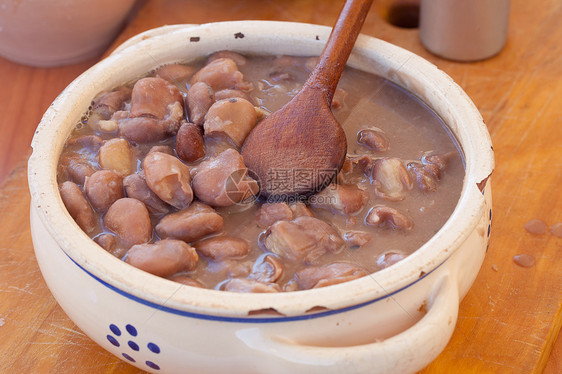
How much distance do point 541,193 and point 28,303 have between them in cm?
98

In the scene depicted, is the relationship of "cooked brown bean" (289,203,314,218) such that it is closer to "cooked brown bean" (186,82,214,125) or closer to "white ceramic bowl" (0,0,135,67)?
"cooked brown bean" (186,82,214,125)

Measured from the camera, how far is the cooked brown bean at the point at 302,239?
41.1 inches

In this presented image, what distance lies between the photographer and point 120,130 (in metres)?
1.24

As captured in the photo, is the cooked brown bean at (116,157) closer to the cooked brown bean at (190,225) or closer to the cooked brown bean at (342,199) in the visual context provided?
the cooked brown bean at (190,225)

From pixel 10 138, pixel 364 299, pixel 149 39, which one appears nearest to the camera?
pixel 364 299

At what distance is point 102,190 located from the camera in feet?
3.66

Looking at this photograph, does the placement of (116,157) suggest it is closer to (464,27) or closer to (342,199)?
(342,199)

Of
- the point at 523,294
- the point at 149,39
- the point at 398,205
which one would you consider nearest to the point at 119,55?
the point at 149,39

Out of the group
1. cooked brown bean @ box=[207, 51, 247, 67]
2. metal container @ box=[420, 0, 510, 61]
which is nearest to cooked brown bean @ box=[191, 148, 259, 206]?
cooked brown bean @ box=[207, 51, 247, 67]

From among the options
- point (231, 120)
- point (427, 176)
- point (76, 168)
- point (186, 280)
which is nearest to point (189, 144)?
point (231, 120)

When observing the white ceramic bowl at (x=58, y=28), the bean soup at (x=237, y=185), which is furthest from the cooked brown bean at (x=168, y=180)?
the white ceramic bowl at (x=58, y=28)

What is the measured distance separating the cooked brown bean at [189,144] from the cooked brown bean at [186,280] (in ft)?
0.83

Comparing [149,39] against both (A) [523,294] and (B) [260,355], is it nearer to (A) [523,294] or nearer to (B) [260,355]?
(B) [260,355]

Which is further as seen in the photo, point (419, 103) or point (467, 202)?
point (419, 103)
